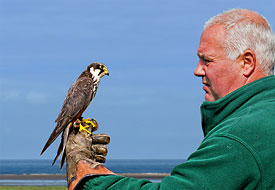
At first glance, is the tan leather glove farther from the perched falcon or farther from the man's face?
the perched falcon

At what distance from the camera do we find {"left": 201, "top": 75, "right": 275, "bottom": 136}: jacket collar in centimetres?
259

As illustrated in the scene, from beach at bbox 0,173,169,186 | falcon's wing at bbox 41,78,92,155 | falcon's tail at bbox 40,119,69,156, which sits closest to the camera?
falcon's tail at bbox 40,119,69,156

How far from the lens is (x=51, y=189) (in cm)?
3584

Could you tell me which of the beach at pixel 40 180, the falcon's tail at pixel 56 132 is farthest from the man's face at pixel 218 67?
the beach at pixel 40 180

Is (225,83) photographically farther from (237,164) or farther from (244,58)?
(237,164)

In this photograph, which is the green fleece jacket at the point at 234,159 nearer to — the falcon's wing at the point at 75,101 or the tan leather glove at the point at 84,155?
the tan leather glove at the point at 84,155

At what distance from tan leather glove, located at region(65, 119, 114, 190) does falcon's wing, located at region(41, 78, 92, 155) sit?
3.83 metres

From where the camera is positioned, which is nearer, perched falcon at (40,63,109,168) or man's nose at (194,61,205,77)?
man's nose at (194,61,205,77)

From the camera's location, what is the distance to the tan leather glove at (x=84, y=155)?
284cm

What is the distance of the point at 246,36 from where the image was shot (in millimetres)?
2742

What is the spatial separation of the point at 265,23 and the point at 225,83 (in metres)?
0.44

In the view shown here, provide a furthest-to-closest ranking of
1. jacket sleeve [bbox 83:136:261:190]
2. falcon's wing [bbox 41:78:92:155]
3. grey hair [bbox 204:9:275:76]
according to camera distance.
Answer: falcon's wing [bbox 41:78:92:155], grey hair [bbox 204:9:275:76], jacket sleeve [bbox 83:136:261:190]

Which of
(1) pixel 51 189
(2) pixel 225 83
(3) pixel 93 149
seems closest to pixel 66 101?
(3) pixel 93 149

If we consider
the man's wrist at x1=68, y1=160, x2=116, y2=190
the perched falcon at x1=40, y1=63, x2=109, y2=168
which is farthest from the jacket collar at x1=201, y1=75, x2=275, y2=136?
the perched falcon at x1=40, y1=63, x2=109, y2=168
